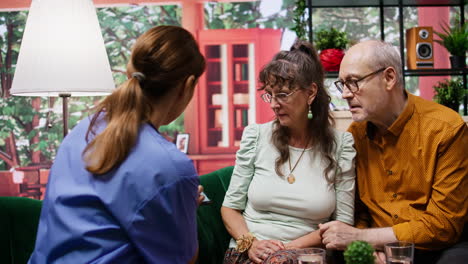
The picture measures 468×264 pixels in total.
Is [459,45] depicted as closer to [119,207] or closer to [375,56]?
[375,56]

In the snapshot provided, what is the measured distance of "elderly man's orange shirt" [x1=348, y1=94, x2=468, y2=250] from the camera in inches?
65.7

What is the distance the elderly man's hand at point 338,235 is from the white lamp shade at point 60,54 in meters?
1.06

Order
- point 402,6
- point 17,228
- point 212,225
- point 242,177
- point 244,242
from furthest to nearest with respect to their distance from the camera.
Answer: point 402,6 → point 212,225 → point 242,177 → point 244,242 → point 17,228

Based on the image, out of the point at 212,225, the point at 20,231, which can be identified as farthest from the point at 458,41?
the point at 20,231

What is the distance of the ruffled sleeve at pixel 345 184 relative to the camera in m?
1.78

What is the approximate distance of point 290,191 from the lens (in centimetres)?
177

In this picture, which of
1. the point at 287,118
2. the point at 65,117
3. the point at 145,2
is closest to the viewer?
the point at 287,118

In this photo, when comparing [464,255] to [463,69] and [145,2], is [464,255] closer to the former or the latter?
[463,69]

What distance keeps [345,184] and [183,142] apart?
160 inches

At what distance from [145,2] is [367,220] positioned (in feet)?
16.3

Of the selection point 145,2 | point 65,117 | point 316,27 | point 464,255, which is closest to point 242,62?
point 316,27

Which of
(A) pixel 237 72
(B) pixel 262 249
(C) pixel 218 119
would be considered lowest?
(B) pixel 262 249

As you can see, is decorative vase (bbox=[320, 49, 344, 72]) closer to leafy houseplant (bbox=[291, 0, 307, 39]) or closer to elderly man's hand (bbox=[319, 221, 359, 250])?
leafy houseplant (bbox=[291, 0, 307, 39])

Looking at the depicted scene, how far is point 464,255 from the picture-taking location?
1.59m
